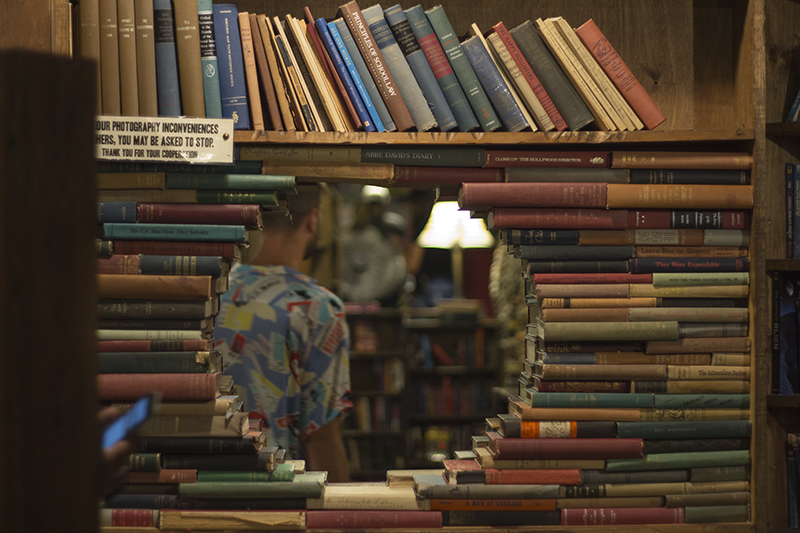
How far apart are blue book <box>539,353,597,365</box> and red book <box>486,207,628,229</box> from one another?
13.4 inches

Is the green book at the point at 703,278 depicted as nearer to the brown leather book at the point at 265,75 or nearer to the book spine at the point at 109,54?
the brown leather book at the point at 265,75

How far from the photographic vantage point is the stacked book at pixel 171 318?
153 cm

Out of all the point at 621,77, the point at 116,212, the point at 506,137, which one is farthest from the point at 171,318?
the point at 621,77

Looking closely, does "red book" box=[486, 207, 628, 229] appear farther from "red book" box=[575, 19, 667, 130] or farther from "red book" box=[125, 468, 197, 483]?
"red book" box=[125, 468, 197, 483]

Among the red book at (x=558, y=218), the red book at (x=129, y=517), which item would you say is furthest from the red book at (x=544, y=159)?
the red book at (x=129, y=517)

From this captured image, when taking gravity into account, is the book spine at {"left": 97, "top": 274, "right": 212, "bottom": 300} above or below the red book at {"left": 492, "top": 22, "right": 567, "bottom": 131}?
below

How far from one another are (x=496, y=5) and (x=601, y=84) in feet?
1.57

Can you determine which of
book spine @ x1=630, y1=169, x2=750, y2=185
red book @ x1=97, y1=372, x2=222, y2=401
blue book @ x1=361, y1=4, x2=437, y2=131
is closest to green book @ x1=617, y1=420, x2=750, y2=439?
book spine @ x1=630, y1=169, x2=750, y2=185

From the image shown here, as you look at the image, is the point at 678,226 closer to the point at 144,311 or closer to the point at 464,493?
the point at 464,493

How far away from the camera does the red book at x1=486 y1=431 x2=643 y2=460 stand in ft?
5.25

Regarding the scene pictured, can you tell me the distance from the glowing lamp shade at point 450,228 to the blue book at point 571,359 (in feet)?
11.9

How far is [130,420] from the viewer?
0.74 m

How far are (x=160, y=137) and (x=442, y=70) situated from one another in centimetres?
74

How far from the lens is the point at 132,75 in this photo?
1.55 metres
